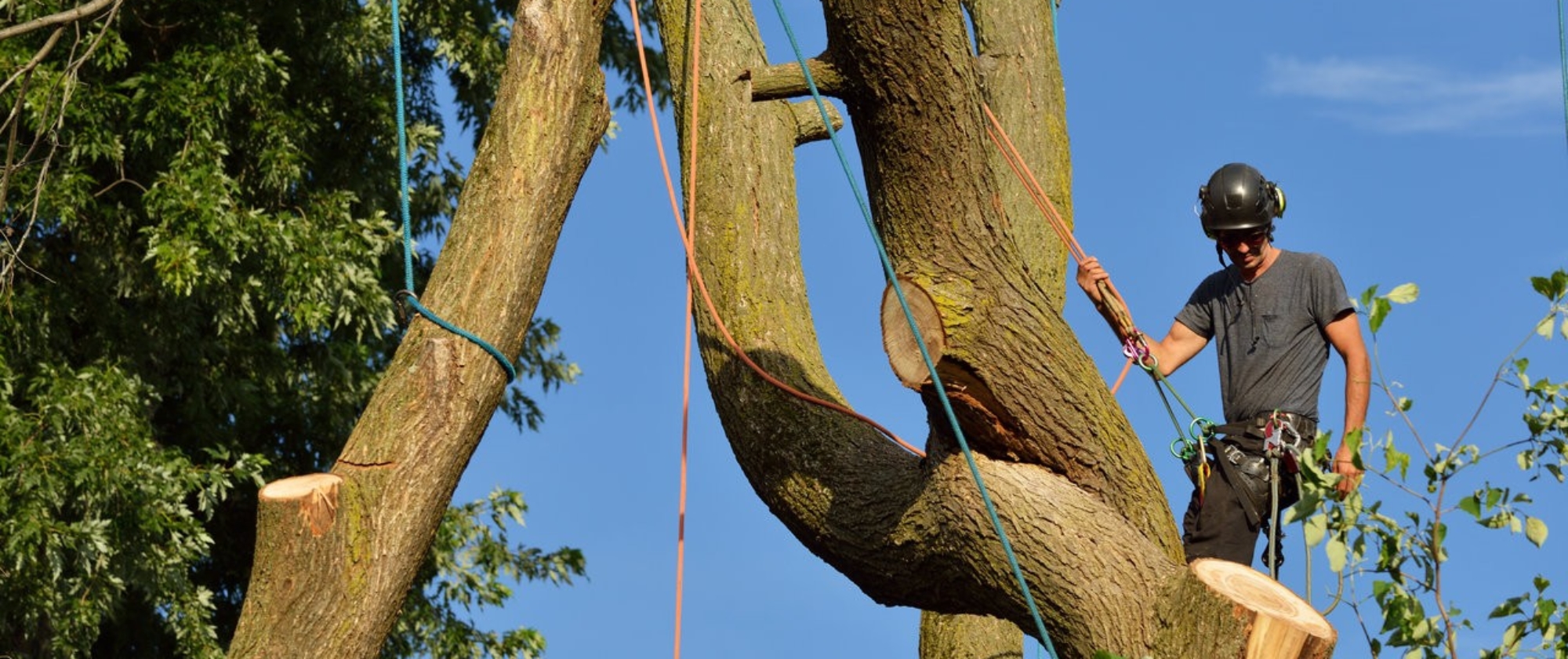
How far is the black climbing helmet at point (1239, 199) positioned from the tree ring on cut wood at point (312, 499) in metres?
2.29

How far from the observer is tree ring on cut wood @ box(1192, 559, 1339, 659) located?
12.9 ft

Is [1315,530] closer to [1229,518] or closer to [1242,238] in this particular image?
[1229,518]

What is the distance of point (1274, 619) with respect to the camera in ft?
12.9

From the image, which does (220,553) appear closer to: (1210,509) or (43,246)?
(43,246)

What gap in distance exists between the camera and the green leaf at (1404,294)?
3.78m

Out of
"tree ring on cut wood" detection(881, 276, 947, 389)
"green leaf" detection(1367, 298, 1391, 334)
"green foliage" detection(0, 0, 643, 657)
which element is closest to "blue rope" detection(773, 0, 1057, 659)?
"tree ring on cut wood" detection(881, 276, 947, 389)

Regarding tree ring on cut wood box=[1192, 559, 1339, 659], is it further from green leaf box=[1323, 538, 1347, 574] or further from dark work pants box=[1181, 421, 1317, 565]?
dark work pants box=[1181, 421, 1317, 565]

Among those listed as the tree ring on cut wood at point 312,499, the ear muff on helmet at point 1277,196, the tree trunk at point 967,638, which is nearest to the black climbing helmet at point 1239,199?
the ear muff on helmet at point 1277,196

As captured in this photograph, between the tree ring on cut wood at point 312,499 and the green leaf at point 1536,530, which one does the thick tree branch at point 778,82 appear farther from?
the green leaf at point 1536,530

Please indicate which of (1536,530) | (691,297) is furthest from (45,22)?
(1536,530)

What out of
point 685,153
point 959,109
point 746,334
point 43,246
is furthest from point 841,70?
point 43,246

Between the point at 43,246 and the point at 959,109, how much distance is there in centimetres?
695

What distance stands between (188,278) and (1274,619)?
6.02 m

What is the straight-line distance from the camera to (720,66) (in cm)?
592
